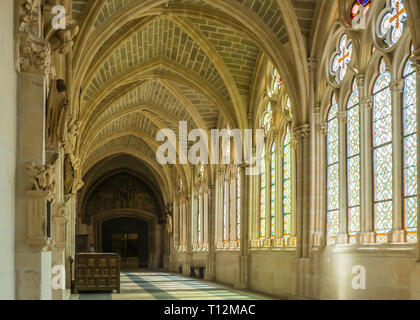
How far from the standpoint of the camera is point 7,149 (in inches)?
191

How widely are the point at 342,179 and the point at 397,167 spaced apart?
2.11 metres

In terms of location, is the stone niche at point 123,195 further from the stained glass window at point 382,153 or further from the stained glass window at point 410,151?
the stained glass window at point 410,151

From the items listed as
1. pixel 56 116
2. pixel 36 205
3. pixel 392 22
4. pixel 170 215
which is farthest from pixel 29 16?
pixel 170 215

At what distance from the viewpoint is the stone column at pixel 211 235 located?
20.8 meters

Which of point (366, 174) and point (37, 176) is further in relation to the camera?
point (366, 174)

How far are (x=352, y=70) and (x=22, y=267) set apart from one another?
24.6ft

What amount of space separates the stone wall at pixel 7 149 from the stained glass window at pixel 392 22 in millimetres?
6414

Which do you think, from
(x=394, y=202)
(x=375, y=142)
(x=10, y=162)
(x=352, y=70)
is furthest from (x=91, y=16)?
(x=10, y=162)

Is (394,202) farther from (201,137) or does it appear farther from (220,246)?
(201,137)

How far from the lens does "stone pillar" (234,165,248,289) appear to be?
54.7ft

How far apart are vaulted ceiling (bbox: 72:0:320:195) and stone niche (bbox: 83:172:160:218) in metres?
9.06

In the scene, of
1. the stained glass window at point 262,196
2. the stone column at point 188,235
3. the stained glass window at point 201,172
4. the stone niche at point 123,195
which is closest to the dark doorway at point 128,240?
the stone niche at point 123,195

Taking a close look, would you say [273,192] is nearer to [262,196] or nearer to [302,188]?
[262,196]

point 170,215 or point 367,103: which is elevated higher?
point 367,103
